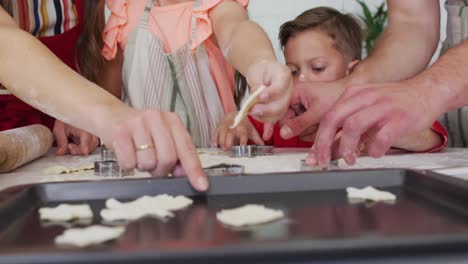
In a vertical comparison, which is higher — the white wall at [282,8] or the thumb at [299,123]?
the white wall at [282,8]

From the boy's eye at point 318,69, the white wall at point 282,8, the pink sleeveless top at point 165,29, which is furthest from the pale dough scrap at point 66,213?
the white wall at point 282,8

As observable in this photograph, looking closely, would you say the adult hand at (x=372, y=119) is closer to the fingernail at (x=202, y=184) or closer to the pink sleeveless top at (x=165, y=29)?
the fingernail at (x=202, y=184)

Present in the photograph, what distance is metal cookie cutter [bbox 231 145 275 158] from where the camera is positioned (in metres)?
1.22

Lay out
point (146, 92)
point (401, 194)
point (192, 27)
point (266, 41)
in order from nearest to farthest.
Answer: point (401, 194), point (266, 41), point (192, 27), point (146, 92)

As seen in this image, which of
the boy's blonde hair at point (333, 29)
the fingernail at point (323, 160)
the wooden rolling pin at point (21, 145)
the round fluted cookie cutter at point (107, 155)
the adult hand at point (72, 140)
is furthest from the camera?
the boy's blonde hair at point (333, 29)

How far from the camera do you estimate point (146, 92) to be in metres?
1.89

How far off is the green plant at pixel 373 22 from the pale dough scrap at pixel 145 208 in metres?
2.67

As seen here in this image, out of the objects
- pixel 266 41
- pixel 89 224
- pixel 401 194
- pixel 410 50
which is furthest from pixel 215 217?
pixel 410 50

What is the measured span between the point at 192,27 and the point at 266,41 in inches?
23.8

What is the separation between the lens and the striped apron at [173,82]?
6.03ft

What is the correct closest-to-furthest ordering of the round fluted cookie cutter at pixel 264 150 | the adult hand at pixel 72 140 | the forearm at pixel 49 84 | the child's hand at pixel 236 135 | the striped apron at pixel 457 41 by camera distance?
the forearm at pixel 49 84
the round fluted cookie cutter at pixel 264 150
the adult hand at pixel 72 140
the child's hand at pixel 236 135
the striped apron at pixel 457 41

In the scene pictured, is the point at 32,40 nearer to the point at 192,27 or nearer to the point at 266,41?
the point at 266,41

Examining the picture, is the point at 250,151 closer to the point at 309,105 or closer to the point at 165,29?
the point at 309,105

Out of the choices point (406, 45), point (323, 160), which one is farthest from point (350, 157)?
point (406, 45)
